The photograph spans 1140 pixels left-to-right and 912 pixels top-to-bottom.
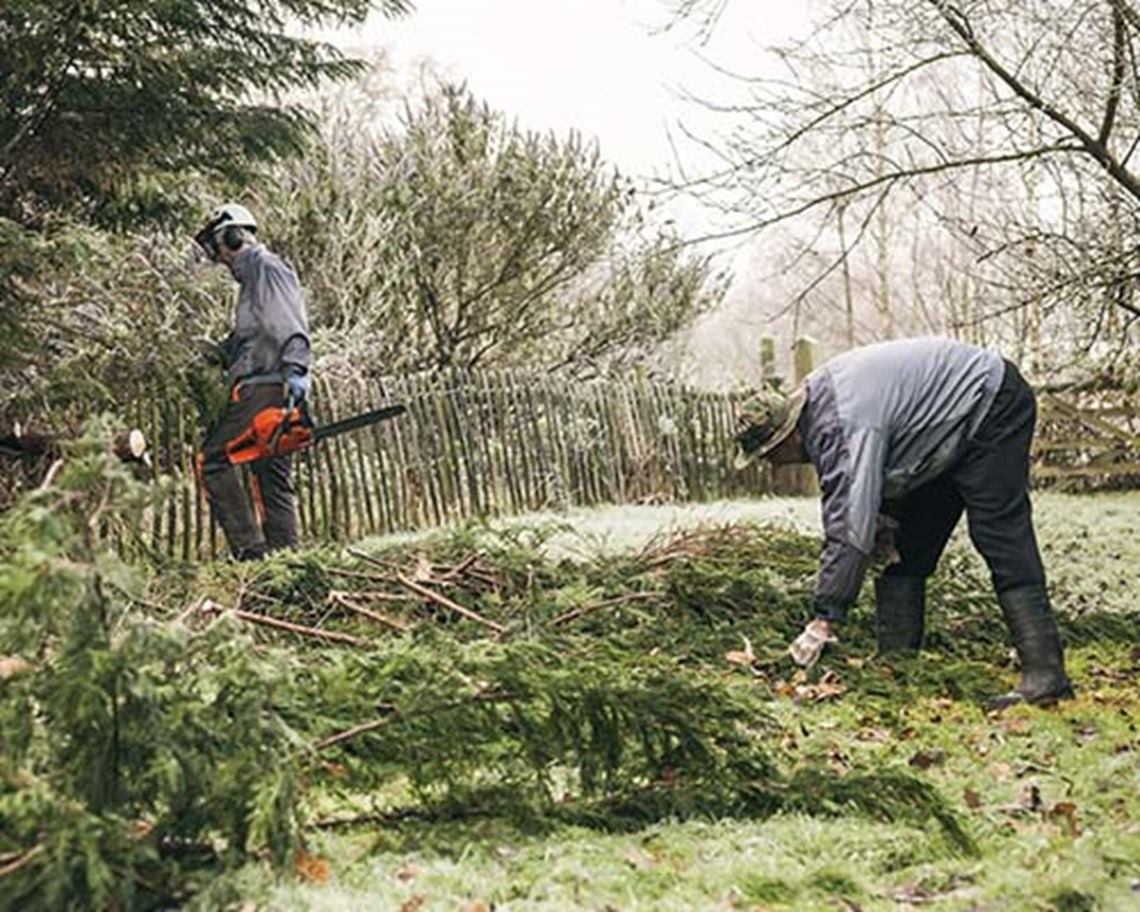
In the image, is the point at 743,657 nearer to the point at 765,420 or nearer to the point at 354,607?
the point at 765,420

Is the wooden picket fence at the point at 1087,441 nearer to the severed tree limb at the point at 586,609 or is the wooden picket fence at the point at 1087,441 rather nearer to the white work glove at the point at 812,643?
the severed tree limb at the point at 586,609

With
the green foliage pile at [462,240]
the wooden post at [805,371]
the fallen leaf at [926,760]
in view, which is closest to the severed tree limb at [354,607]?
the fallen leaf at [926,760]

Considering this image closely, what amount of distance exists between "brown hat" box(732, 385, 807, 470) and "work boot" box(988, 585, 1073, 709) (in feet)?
3.32

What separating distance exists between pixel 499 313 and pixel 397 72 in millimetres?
10538

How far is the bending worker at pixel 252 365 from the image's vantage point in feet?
23.0

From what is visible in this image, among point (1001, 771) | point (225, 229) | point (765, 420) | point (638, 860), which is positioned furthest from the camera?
point (225, 229)

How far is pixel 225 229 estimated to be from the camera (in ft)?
23.1

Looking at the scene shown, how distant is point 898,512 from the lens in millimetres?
5105

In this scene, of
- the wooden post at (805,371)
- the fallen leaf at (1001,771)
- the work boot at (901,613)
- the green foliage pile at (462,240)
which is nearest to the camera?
the fallen leaf at (1001,771)

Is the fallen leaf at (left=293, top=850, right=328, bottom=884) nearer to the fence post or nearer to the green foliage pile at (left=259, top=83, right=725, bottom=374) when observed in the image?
the green foliage pile at (left=259, top=83, right=725, bottom=374)

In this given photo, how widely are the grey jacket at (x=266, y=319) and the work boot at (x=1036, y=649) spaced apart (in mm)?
4180

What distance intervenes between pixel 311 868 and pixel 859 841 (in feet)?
4.12

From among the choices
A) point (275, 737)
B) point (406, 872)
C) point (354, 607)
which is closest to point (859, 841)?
point (406, 872)

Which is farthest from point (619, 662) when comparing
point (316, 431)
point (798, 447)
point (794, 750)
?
point (316, 431)
